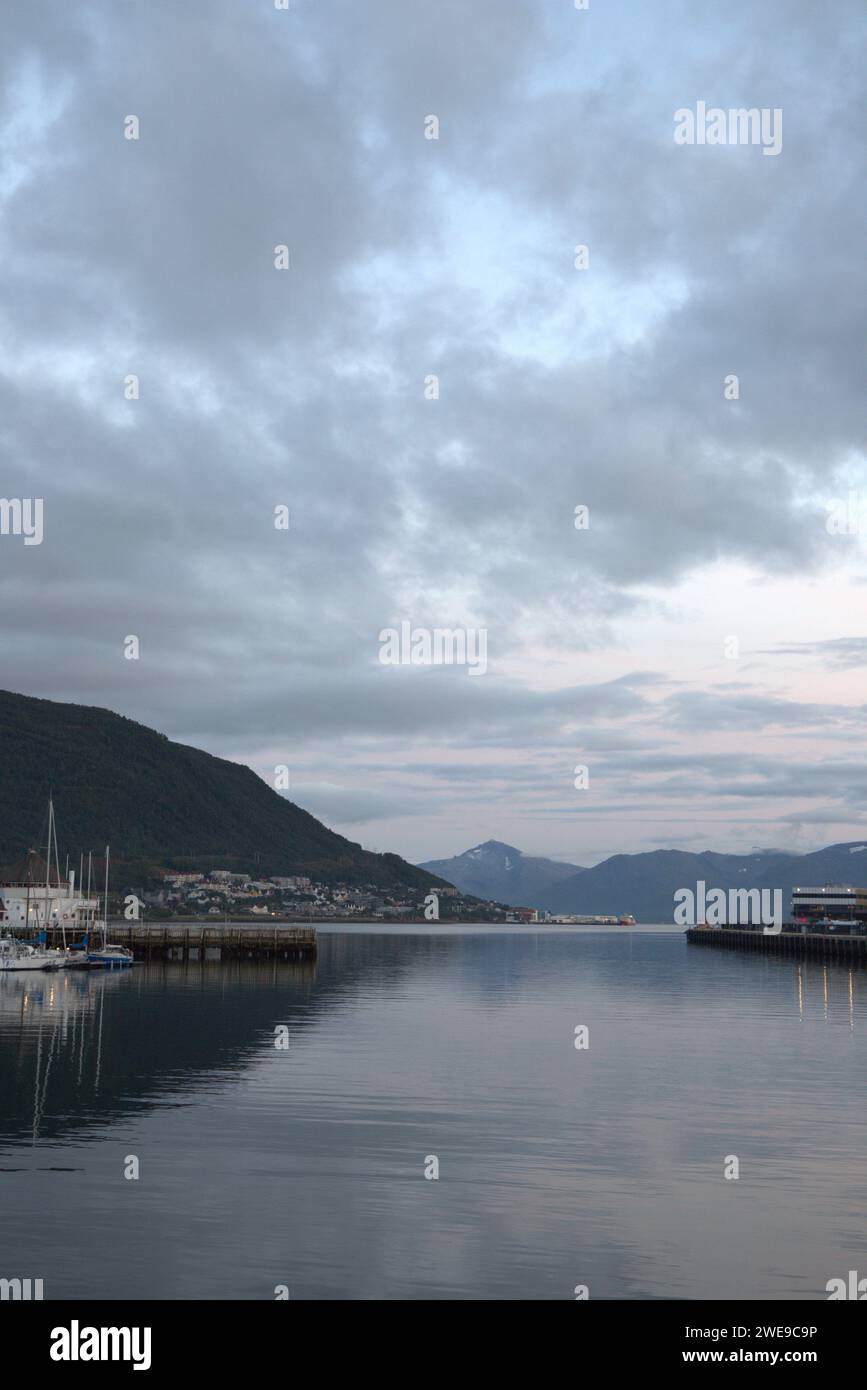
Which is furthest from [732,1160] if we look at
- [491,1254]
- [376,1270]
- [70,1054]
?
[70,1054]

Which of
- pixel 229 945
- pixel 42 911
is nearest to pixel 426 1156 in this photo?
pixel 229 945

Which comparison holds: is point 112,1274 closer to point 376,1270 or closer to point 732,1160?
point 376,1270

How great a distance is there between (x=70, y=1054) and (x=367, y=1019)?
24.5 metres

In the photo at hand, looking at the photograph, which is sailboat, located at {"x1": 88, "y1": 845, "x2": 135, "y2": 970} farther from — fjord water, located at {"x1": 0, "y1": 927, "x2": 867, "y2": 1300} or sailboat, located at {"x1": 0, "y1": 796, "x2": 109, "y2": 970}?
fjord water, located at {"x1": 0, "y1": 927, "x2": 867, "y2": 1300}

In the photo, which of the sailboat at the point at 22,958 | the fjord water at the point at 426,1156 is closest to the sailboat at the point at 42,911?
the sailboat at the point at 22,958

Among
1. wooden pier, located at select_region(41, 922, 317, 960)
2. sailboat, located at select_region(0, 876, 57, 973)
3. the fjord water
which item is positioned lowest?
wooden pier, located at select_region(41, 922, 317, 960)

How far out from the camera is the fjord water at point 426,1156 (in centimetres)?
2570

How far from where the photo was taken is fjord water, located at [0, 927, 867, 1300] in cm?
2570

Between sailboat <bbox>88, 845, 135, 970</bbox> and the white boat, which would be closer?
the white boat

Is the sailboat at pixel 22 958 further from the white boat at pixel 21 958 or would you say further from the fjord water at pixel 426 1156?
the fjord water at pixel 426 1156

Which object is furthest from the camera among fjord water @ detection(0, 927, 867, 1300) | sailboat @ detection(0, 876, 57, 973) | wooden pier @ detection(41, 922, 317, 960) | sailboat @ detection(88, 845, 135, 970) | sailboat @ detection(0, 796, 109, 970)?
sailboat @ detection(0, 796, 109, 970)

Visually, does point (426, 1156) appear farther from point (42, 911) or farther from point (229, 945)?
point (42, 911)

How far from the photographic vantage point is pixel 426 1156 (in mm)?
36156

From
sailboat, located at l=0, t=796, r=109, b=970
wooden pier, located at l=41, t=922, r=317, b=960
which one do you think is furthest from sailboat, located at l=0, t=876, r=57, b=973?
wooden pier, located at l=41, t=922, r=317, b=960
